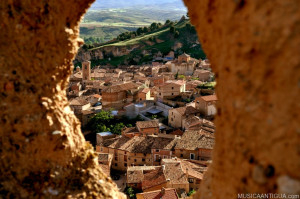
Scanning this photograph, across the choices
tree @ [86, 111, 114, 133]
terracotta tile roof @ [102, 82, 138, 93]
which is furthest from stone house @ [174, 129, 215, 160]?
terracotta tile roof @ [102, 82, 138, 93]

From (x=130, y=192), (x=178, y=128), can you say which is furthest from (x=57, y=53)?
(x=178, y=128)

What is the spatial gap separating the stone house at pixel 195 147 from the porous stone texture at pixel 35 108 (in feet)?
71.5

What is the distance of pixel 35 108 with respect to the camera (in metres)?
5.57

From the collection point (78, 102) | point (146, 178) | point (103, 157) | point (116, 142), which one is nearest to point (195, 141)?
point (146, 178)

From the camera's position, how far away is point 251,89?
3.93 metres

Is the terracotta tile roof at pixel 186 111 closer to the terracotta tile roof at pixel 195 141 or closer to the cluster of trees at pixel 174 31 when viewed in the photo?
the terracotta tile roof at pixel 195 141

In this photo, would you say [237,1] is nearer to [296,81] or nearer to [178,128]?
[296,81]

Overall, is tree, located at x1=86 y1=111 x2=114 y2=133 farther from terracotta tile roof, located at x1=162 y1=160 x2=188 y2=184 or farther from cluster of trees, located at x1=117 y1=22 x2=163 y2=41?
cluster of trees, located at x1=117 y1=22 x2=163 y2=41

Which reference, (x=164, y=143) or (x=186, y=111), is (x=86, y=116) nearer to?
(x=186, y=111)

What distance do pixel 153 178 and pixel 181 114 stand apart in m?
14.2

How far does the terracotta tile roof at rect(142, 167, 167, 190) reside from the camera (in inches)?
866

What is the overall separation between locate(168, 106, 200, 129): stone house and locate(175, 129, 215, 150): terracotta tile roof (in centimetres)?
619

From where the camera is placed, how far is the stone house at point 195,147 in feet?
88.3

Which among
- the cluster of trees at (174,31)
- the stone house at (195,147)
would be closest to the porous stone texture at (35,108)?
the stone house at (195,147)
